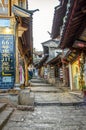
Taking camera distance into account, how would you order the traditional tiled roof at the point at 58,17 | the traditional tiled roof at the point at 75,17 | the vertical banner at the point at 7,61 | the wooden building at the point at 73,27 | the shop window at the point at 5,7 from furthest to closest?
1. the traditional tiled roof at the point at 58,17
2. the shop window at the point at 5,7
3. the vertical banner at the point at 7,61
4. the wooden building at the point at 73,27
5. the traditional tiled roof at the point at 75,17

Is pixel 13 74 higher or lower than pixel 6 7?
lower

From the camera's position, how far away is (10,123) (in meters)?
7.34

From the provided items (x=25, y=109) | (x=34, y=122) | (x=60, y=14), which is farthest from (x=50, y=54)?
(x=34, y=122)

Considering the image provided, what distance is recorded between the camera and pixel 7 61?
41.4ft

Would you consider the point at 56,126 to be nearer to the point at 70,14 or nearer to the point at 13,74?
the point at 70,14

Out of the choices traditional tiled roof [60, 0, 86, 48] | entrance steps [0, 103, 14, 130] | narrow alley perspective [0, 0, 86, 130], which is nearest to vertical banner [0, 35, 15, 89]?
narrow alley perspective [0, 0, 86, 130]

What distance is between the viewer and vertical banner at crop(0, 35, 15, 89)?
1255cm

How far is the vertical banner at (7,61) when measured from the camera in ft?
41.2

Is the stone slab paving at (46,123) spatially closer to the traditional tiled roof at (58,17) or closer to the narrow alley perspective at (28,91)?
the narrow alley perspective at (28,91)

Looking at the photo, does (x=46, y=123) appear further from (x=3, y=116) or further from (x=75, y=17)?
(x=75, y=17)

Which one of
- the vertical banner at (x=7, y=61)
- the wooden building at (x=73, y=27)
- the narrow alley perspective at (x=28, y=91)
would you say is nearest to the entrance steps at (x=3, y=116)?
the narrow alley perspective at (x=28, y=91)

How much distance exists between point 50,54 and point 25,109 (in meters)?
29.8

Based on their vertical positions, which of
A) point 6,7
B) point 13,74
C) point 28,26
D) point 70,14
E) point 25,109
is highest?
point 6,7

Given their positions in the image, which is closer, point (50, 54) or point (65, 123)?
point (65, 123)
